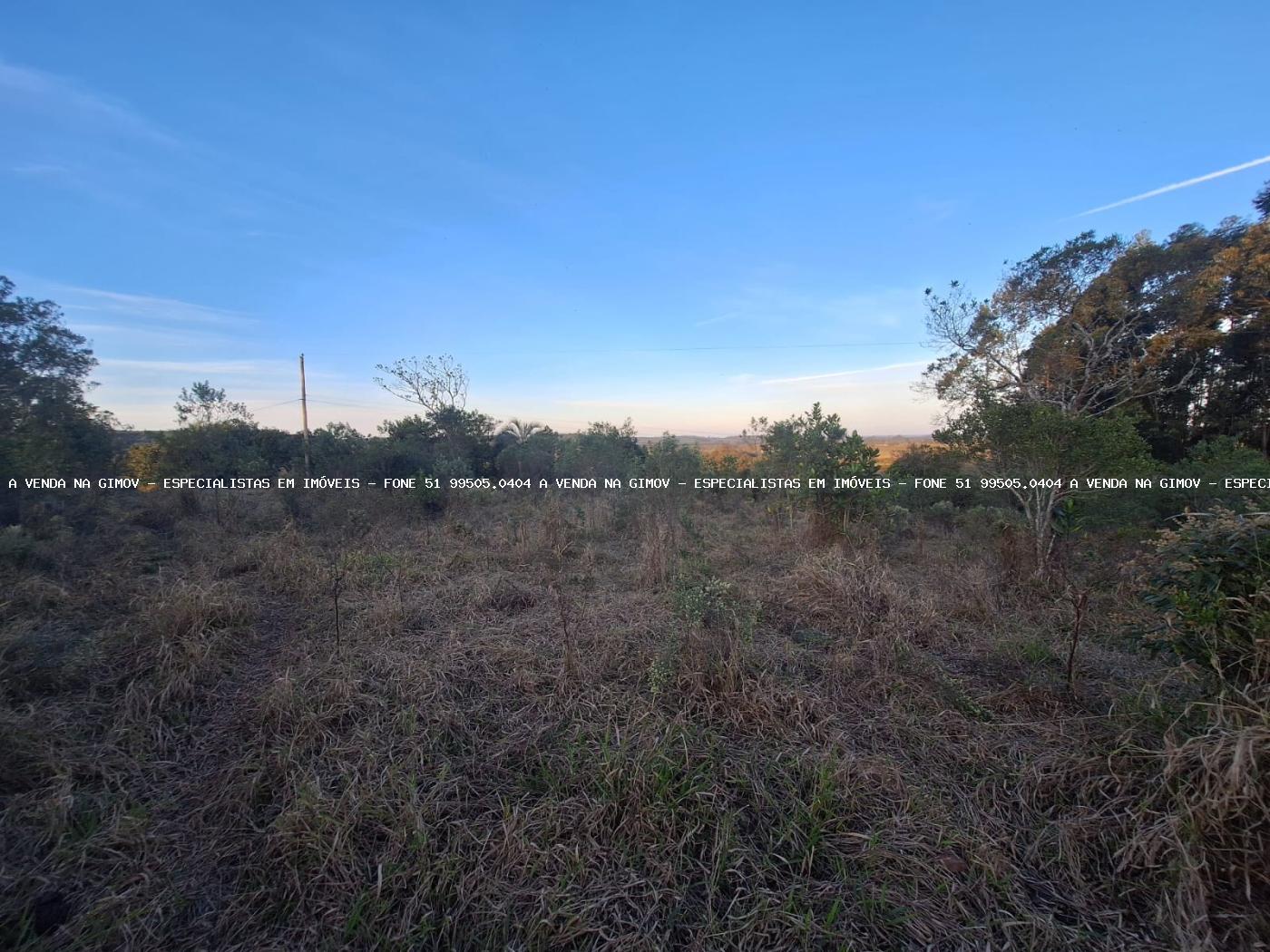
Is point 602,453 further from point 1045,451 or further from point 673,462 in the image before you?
point 1045,451

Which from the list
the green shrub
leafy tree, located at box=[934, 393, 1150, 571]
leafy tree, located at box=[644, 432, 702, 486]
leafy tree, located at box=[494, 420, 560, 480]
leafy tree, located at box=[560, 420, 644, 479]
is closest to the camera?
the green shrub

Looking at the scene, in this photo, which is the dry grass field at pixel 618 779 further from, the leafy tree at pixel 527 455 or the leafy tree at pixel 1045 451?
the leafy tree at pixel 527 455

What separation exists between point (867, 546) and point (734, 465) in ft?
21.6

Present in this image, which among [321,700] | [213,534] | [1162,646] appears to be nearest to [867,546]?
[1162,646]

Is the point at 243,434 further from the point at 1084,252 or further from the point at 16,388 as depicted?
the point at 1084,252

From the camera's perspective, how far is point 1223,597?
1780 millimetres

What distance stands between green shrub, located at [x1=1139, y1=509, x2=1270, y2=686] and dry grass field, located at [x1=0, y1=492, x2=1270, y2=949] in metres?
0.23

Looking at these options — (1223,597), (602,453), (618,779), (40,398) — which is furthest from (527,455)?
(1223,597)

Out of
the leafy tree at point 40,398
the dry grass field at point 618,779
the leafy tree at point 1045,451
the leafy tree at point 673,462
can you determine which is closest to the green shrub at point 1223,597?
the dry grass field at point 618,779

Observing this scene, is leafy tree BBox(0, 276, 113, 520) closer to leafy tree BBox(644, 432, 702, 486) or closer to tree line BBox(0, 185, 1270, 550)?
tree line BBox(0, 185, 1270, 550)

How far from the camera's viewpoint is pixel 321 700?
2.58 metres

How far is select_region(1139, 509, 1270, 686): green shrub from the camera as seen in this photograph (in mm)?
1748

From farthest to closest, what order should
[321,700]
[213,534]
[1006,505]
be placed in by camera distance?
[1006,505] < [213,534] < [321,700]

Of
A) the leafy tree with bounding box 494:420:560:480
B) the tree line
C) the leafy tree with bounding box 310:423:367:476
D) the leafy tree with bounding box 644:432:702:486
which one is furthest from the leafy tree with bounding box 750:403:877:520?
the leafy tree with bounding box 310:423:367:476
